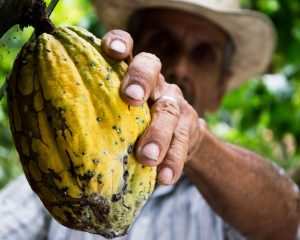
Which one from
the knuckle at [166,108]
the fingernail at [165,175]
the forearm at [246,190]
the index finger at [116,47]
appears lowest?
the forearm at [246,190]

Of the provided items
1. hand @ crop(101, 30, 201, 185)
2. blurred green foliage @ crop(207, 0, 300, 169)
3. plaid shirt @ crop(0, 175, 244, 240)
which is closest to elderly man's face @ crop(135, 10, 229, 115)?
A: plaid shirt @ crop(0, 175, 244, 240)

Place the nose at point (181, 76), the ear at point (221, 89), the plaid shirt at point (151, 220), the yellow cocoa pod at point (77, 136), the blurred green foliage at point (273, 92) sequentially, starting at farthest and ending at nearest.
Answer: the blurred green foliage at point (273, 92) → the ear at point (221, 89) → the nose at point (181, 76) → the plaid shirt at point (151, 220) → the yellow cocoa pod at point (77, 136)

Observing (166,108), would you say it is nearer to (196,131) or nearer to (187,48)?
(196,131)

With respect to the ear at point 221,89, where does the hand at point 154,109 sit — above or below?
above

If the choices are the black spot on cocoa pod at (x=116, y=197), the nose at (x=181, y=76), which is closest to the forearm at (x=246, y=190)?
the nose at (x=181, y=76)

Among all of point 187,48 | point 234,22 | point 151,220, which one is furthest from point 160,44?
point 151,220

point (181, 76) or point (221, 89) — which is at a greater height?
point (181, 76)

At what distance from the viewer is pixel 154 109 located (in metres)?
0.88

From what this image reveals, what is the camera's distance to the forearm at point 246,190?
1596mm

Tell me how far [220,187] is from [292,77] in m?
1.95

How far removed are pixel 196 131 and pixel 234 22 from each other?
128cm

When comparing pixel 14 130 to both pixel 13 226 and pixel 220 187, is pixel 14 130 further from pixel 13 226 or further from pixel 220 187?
pixel 13 226

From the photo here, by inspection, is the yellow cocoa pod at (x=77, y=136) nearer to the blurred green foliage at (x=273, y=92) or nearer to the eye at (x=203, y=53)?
the eye at (x=203, y=53)

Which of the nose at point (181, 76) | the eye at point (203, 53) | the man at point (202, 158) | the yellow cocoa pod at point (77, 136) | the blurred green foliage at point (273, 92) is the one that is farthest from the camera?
the blurred green foliage at point (273, 92)
